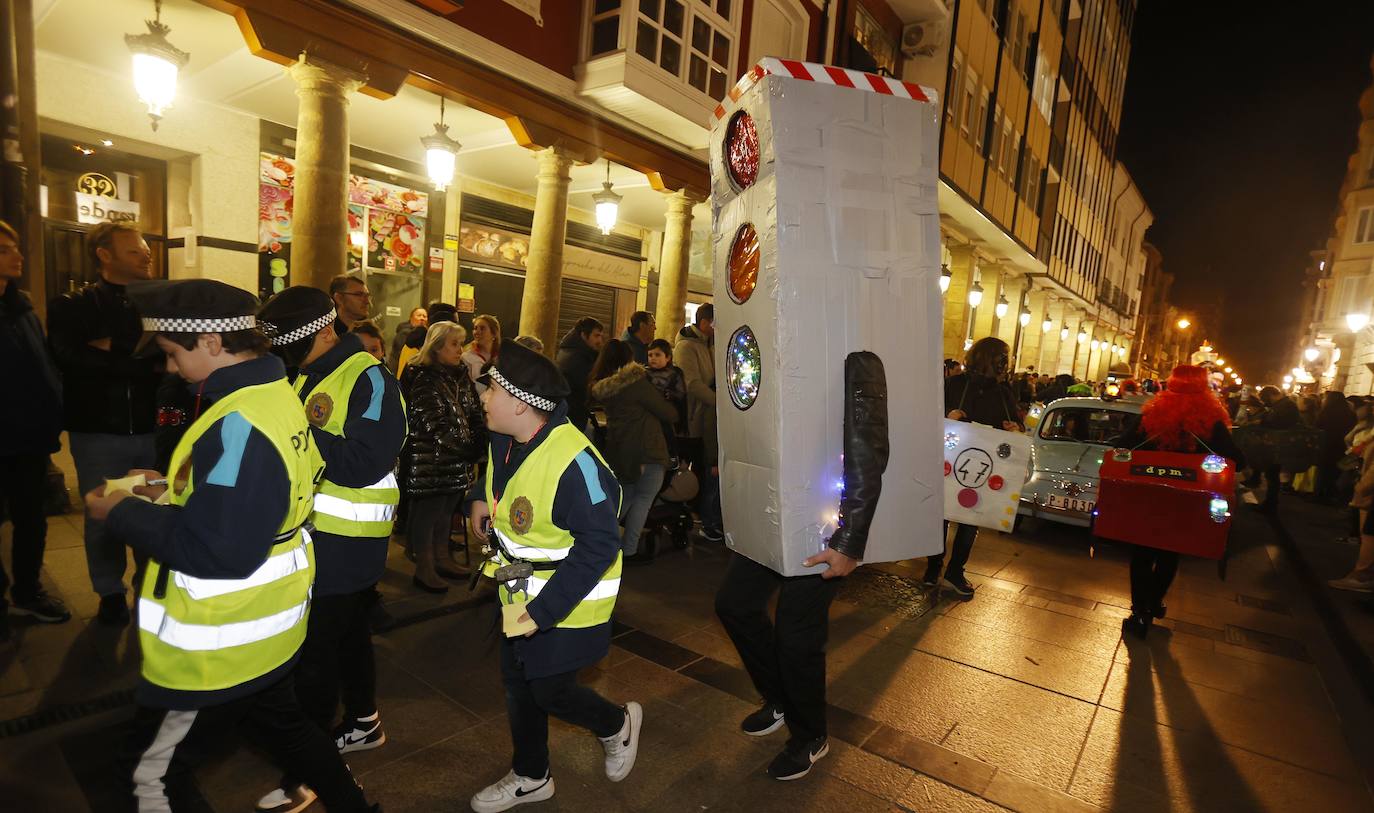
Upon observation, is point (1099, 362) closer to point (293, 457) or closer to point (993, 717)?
point (993, 717)

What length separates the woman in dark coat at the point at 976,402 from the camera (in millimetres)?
5590

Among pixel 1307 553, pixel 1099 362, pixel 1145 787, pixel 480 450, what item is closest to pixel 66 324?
pixel 480 450

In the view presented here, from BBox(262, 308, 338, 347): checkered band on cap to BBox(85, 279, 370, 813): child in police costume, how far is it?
0.46 m

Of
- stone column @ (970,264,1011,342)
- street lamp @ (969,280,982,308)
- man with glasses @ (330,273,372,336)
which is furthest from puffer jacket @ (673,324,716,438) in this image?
stone column @ (970,264,1011,342)

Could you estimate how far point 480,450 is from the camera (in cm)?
491

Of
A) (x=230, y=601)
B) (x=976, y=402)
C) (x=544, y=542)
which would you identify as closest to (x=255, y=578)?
(x=230, y=601)

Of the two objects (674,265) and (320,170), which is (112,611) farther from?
(674,265)

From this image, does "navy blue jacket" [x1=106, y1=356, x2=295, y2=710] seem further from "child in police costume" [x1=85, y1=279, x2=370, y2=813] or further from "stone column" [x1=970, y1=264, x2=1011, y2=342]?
"stone column" [x1=970, y1=264, x2=1011, y2=342]

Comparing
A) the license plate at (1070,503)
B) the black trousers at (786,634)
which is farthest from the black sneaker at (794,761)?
the license plate at (1070,503)

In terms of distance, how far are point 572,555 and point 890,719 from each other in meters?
2.34

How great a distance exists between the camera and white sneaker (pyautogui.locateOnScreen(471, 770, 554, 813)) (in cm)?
268

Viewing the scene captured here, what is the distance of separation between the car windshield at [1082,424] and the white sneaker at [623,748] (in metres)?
7.21

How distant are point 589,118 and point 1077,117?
27.6 metres

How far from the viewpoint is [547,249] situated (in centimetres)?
989
